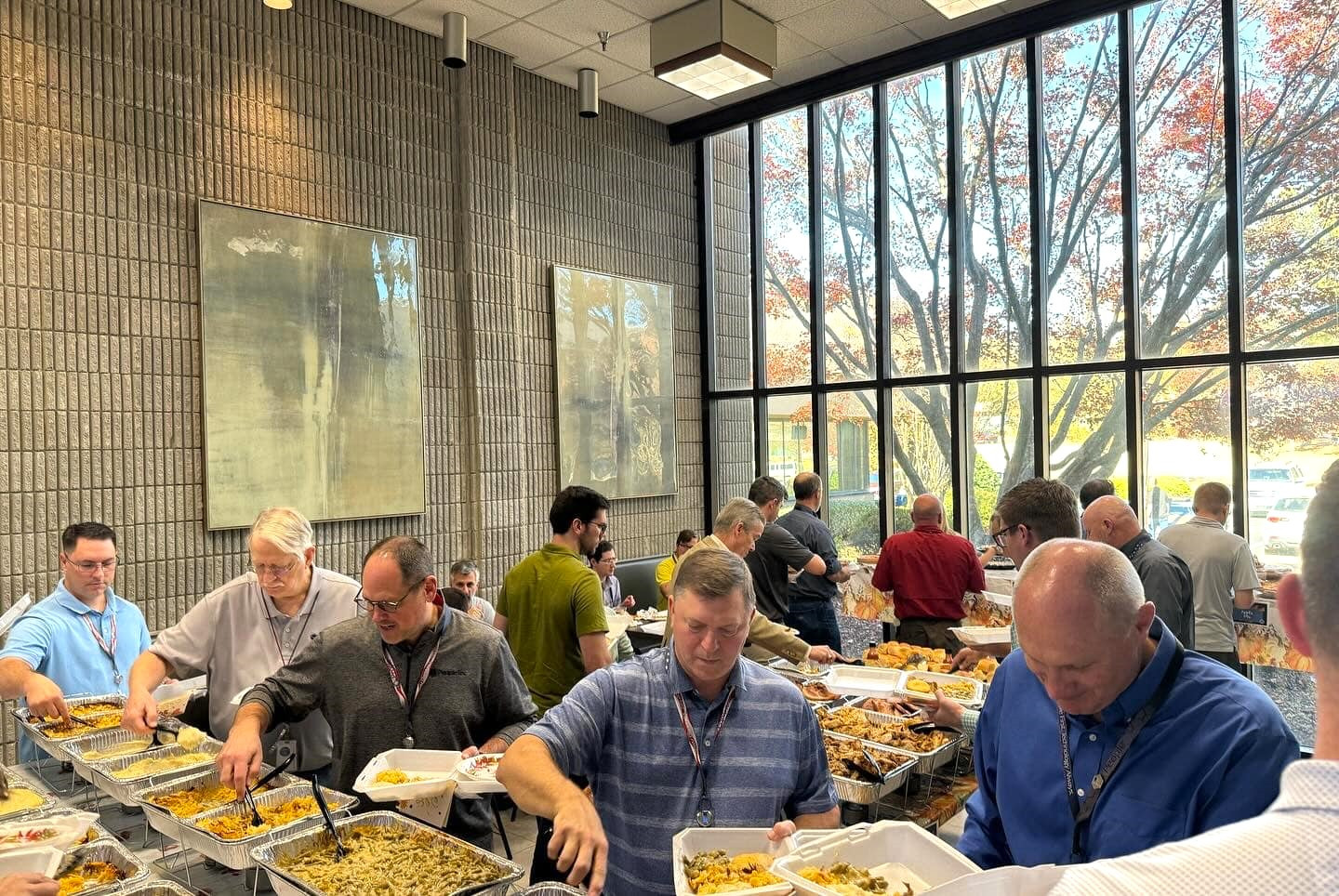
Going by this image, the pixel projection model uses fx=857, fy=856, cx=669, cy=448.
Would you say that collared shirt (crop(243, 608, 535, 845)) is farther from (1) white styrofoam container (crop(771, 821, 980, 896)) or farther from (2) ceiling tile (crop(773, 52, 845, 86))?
(2) ceiling tile (crop(773, 52, 845, 86))

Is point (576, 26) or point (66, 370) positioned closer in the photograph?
point (66, 370)

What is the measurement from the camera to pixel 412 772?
7.63 feet

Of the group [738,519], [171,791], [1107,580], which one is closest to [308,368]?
[738,519]

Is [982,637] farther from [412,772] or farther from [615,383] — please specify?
[615,383]

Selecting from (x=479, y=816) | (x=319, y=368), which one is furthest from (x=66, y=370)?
(x=479, y=816)

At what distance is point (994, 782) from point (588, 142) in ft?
23.2

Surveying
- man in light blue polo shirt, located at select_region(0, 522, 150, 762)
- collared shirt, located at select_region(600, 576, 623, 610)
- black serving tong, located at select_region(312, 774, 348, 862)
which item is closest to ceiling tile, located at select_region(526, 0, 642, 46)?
collared shirt, located at select_region(600, 576, 623, 610)

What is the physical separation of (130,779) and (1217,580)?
→ 527 centimetres

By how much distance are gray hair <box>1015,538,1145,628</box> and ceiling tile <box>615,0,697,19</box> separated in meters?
5.68

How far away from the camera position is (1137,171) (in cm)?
641

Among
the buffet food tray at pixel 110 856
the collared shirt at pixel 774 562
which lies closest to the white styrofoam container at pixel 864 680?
the collared shirt at pixel 774 562

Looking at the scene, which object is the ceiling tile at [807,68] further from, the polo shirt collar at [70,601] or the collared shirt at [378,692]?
the polo shirt collar at [70,601]

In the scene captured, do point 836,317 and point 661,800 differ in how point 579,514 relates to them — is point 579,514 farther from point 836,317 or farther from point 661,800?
point 836,317

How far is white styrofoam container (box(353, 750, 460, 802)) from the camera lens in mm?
2117
